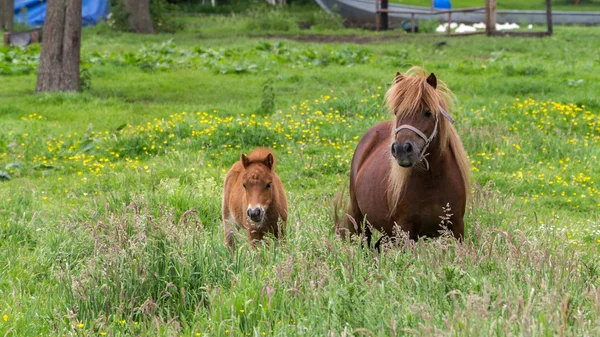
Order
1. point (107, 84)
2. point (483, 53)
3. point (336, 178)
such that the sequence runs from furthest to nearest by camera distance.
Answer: point (483, 53) < point (107, 84) < point (336, 178)

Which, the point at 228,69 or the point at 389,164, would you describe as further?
the point at 228,69

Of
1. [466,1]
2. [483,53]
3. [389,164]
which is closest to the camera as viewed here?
[389,164]

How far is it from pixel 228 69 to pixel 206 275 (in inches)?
578

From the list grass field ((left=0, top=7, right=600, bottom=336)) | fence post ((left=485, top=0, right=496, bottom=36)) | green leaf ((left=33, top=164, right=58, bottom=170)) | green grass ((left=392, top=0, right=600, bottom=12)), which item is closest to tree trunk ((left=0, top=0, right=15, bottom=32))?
grass field ((left=0, top=7, right=600, bottom=336))

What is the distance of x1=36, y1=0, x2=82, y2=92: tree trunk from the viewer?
1795 centimetres

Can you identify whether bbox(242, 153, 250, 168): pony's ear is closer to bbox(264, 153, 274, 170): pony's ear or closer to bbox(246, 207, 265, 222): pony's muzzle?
bbox(264, 153, 274, 170): pony's ear

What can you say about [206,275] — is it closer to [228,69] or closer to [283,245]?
[283,245]

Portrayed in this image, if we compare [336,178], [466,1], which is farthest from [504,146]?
[466,1]

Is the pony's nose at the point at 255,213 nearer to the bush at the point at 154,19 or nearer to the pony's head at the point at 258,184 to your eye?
the pony's head at the point at 258,184

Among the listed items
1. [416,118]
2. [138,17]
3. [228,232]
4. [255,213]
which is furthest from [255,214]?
[138,17]

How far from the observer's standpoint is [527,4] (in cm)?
4469

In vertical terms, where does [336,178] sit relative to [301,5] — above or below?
below

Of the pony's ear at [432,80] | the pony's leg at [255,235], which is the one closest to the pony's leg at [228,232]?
the pony's leg at [255,235]

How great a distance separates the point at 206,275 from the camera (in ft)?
22.3
